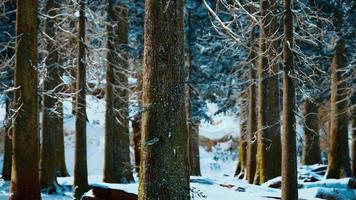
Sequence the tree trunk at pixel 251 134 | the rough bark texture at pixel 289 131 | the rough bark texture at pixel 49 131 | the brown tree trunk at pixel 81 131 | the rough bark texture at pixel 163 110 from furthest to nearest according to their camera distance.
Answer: the tree trunk at pixel 251 134, the rough bark texture at pixel 49 131, the brown tree trunk at pixel 81 131, the rough bark texture at pixel 289 131, the rough bark texture at pixel 163 110

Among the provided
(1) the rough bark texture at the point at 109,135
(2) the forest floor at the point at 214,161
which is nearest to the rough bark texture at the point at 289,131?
(2) the forest floor at the point at 214,161

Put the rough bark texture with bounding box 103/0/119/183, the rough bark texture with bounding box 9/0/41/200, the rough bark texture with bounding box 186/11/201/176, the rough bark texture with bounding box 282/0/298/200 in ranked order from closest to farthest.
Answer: the rough bark texture with bounding box 282/0/298/200, the rough bark texture with bounding box 9/0/41/200, the rough bark texture with bounding box 103/0/119/183, the rough bark texture with bounding box 186/11/201/176

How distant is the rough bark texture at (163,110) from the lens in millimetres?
5961

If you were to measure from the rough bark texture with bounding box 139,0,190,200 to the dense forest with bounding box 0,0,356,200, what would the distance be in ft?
0.04

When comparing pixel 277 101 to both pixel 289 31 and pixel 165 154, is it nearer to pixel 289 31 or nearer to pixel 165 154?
pixel 289 31

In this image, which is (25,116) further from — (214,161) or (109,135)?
(214,161)

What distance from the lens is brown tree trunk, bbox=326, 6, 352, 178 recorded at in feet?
58.4

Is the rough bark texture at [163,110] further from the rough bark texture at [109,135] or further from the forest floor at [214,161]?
the rough bark texture at [109,135]

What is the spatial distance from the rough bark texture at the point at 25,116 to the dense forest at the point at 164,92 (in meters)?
0.02

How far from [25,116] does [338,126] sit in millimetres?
12106

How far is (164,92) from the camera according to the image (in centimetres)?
598

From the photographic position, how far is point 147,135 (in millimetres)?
6012

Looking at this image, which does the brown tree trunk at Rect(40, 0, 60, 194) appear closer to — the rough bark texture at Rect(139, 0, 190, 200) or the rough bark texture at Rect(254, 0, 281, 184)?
the rough bark texture at Rect(254, 0, 281, 184)

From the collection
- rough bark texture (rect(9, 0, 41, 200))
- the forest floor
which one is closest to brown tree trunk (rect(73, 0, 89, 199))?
the forest floor
